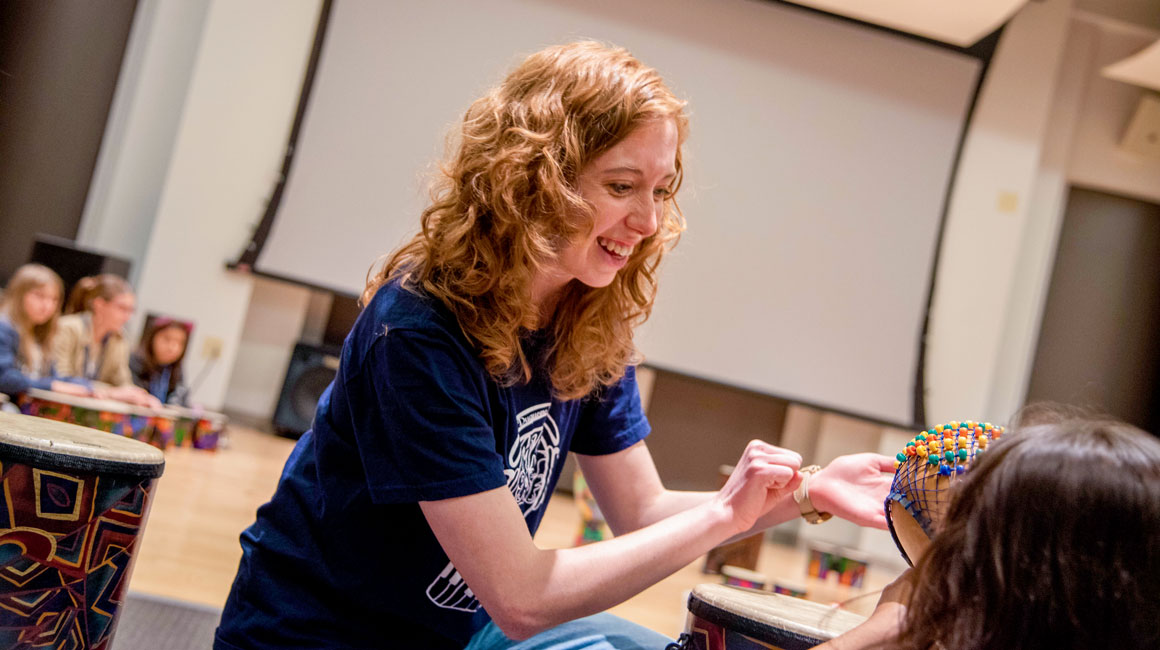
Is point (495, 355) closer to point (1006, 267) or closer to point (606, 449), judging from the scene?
point (606, 449)

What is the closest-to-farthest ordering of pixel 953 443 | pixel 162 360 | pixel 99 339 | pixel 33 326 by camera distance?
pixel 953 443 < pixel 33 326 < pixel 99 339 < pixel 162 360

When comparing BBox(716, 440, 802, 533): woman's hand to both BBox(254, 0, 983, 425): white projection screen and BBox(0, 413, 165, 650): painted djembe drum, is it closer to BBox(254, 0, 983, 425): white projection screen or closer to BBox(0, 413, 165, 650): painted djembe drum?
BBox(0, 413, 165, 650): painted djembe drum

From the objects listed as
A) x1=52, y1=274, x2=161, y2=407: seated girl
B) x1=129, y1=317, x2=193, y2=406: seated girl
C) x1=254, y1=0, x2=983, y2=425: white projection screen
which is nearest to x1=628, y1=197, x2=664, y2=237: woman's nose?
x1=52, y1=274, x2=161, y2=407: seated girl

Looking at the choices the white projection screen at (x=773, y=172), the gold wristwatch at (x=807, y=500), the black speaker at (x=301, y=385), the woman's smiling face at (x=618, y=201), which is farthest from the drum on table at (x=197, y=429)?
the gold wristwatch at (x=807, y=500)

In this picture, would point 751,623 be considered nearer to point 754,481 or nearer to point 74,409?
point 754,481

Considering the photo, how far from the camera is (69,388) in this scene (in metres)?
3.65

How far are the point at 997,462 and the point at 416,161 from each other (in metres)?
5.01

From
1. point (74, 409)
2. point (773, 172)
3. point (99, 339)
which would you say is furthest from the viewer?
point (773, 172)

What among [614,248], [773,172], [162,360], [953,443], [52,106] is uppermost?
[773,172]

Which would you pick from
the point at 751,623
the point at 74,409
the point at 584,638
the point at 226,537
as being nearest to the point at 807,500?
the point at 751,623

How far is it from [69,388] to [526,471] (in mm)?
3029

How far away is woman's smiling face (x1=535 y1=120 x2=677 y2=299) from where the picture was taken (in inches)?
48.8

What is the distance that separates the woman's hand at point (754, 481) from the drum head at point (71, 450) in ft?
2.30

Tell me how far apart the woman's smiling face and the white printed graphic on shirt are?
0.56 feet
